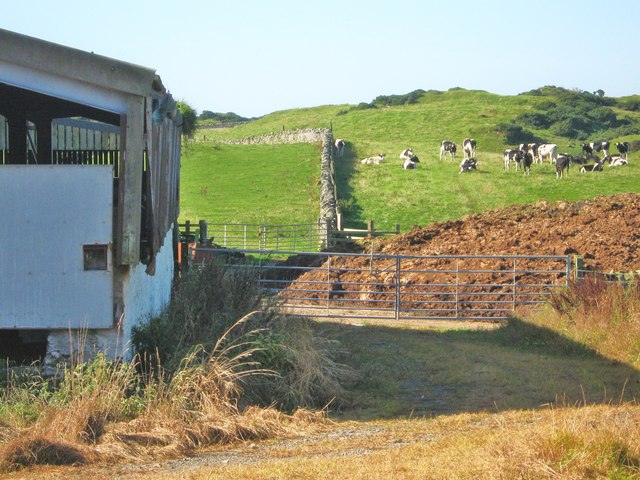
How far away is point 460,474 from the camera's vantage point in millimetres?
7066

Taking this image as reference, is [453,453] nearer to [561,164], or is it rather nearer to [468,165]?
[561,164]

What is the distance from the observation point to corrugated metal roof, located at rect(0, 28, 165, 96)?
9.91m

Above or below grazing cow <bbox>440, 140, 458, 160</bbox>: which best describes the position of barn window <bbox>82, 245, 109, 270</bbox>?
below

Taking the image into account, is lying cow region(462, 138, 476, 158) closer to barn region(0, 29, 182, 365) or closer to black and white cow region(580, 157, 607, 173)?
black and white cow region(580, 157, 607, 173)

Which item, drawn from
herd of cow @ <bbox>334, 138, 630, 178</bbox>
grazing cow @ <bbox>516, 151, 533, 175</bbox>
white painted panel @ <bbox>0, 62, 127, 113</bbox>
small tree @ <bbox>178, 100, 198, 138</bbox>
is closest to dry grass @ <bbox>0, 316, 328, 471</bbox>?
white painted panel @ <bbox>0, 62, 127, 113</bbox>

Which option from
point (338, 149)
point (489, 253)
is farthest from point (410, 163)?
point (489, 253)

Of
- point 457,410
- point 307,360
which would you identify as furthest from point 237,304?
point 457,410

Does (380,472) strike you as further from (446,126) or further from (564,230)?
(446,126)

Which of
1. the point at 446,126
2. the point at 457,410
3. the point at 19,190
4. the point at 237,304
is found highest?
the point at 446,126

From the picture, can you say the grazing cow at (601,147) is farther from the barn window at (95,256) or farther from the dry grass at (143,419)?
the barn window at (95,256)

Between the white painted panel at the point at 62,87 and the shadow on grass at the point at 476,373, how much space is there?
423 centimetres

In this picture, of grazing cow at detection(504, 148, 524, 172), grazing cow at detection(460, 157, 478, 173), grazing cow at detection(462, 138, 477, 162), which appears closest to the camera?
grazing cow at detection(460, 157, 478, 173)

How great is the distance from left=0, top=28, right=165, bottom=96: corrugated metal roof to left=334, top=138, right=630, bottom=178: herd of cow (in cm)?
4152

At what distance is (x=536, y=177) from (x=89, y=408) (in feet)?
139
